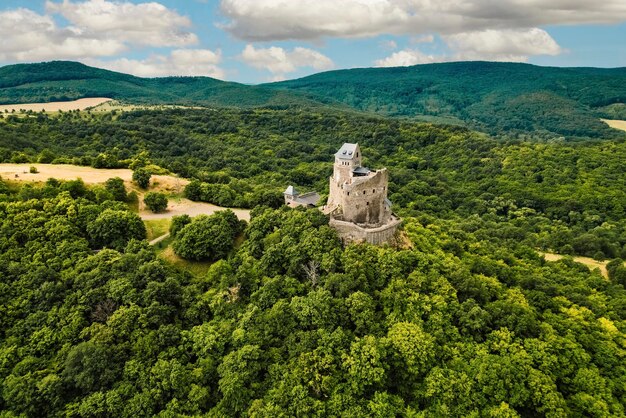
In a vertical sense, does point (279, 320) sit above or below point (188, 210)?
below

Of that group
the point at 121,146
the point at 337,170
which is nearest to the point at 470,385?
the point at 337,170

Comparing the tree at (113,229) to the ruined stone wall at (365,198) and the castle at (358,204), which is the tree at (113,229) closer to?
the castle at (358,204)

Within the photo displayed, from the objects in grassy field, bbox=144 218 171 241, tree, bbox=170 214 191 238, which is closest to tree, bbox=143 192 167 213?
grassy field, bbox=144 218 171 241

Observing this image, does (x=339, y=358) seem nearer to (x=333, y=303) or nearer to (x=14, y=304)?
(x=333, y=303)

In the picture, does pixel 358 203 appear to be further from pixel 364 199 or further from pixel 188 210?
pixel 188 210

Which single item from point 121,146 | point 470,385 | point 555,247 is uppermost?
point 121,146

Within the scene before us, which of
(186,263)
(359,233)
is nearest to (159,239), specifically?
(186,263)

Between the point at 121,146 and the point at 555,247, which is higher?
the point at 121,146
